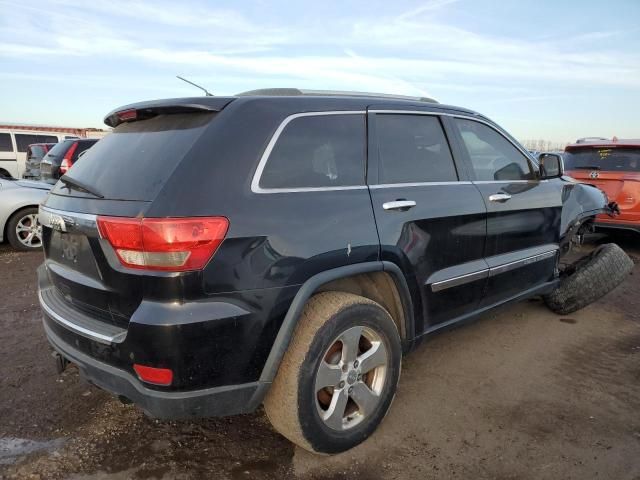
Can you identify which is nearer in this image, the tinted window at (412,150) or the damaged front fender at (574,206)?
the tinted window at (412,150)

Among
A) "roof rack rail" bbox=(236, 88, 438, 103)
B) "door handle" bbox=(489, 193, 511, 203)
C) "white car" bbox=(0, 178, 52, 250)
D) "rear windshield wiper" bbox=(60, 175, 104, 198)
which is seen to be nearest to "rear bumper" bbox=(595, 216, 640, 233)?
"door handle" bbox=(489, 193, 511, 203)

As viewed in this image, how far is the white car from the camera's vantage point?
22.7 ft

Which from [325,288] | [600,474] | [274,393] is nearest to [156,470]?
[274,393]

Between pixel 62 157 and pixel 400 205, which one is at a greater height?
pixel 400 205

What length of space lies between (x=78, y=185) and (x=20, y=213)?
554 cm

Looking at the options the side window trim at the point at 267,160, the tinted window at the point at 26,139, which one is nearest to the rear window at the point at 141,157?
the side window trim at the point at 267,160

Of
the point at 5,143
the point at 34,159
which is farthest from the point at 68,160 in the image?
the point at 5,143

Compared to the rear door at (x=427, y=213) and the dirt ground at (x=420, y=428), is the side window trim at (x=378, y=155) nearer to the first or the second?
the rear door at (x=427, y=213)

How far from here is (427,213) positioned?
2842 mm

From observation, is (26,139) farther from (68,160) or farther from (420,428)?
(420,428)

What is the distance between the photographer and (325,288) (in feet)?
8.08

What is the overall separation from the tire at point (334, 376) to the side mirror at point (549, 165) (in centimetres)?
222

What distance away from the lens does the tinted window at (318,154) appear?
2314mm

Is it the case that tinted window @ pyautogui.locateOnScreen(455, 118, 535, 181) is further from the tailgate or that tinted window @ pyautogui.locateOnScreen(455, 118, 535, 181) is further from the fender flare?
the tailgate
